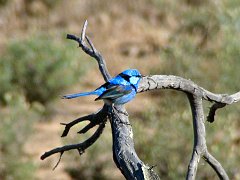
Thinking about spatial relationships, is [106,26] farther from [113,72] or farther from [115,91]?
[115,91]

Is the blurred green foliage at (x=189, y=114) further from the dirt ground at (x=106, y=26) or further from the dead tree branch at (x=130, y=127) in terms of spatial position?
the dead tree branch at (x=130, y=127)

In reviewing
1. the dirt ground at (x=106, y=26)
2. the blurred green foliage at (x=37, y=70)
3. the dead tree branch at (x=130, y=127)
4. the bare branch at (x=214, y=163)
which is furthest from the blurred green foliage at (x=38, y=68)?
the bare branch at (x=214, y=163)

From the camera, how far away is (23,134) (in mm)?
8695

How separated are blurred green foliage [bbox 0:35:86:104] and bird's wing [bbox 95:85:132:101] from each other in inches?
273

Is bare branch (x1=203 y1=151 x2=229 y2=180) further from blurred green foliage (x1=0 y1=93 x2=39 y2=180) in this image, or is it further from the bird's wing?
blurred green foliage (x1=0 y1=93 x2=39 y2=180)

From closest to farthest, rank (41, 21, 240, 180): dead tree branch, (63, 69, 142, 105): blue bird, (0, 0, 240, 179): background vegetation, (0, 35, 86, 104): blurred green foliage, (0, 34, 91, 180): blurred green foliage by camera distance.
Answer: (41, 21, 240, 180): dead tree branch < (63, 69, 142, 105): blue bird < (0, 0, 240, 179): background vegetation < (0, 34, 91, 180): blurred green foliage < (0, 35, 86, 104): blurred green foliage

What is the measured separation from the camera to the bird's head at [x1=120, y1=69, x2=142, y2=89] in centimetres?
324

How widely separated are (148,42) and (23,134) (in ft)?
15.1

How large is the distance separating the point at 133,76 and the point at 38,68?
7.11 meters

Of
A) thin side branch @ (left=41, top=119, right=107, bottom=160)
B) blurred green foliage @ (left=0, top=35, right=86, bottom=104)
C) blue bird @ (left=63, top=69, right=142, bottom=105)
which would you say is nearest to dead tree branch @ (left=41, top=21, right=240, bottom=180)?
thin side branch @ (left=41, top=119, right=107, bottom=160)

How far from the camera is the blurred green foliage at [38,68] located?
10.4m

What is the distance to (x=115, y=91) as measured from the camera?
3.46 metres

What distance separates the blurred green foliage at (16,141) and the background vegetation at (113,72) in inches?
0.5

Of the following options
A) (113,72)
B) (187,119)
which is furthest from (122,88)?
(113,72)
